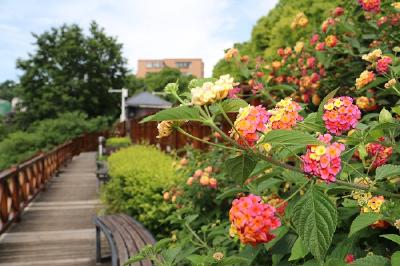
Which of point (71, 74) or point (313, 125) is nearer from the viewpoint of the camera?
point (313, 125)

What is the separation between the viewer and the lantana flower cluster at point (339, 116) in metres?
1.29

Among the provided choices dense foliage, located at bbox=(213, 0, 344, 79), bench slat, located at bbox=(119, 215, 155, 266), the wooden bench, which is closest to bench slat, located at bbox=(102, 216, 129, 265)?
the wooden bench

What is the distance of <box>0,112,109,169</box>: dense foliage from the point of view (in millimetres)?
28031

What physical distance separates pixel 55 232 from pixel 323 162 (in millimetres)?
6718

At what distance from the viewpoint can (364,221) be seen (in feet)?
4.20

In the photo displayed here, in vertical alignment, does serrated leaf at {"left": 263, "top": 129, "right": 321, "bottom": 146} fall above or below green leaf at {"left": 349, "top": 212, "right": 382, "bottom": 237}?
above

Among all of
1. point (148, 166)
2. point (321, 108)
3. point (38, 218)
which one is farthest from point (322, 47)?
point (38, 218)

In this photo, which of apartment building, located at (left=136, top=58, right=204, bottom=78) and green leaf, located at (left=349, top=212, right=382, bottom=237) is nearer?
green leaf, located at (left=349, top=212, right=382, bottom=237)

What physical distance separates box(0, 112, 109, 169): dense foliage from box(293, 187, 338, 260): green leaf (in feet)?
85.7

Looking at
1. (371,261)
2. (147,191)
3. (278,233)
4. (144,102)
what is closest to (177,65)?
(144,102)

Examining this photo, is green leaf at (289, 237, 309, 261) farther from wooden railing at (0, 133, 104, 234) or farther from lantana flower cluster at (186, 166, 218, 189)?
wooden railing at (0, 133, 104, 234)

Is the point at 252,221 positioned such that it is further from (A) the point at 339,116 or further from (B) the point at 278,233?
(B) the point at 278,233

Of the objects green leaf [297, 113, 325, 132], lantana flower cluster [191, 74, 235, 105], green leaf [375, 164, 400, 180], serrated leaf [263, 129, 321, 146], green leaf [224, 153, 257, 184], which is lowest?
green leaf [375, 164, 400, 180]

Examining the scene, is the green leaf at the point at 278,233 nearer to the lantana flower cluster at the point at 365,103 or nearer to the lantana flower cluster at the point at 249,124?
the lantana flower cluster at the point at 249,124
